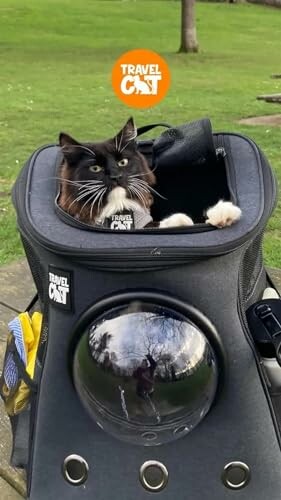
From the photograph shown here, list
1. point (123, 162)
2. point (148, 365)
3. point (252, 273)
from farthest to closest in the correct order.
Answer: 1. point (123, 162)
2. point (252, 273)
3. point (148, 365)

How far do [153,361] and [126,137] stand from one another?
0.63 metres

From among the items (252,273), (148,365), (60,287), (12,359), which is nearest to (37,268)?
(60,287)

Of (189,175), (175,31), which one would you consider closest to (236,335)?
(189,175)

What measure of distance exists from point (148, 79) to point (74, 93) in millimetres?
7304

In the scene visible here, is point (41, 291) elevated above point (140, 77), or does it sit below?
below

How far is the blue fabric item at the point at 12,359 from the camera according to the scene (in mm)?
1552

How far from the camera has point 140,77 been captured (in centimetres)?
143

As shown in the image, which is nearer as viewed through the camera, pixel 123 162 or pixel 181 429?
pixel 181 429

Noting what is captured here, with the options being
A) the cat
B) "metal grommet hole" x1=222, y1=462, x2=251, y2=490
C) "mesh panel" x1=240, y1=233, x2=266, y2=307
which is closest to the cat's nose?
the cat

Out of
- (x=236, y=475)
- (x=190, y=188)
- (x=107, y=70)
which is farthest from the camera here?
(x=107, y=70)

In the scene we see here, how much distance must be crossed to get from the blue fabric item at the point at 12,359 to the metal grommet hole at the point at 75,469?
0.85 feet

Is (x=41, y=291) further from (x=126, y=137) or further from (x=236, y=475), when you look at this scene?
(x=236, y=475)

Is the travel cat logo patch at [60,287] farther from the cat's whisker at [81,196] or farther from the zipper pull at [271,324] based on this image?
the zipper pull at [271,324]

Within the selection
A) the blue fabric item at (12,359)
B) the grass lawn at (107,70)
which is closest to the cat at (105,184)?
the blue fabric item at (12,359)
